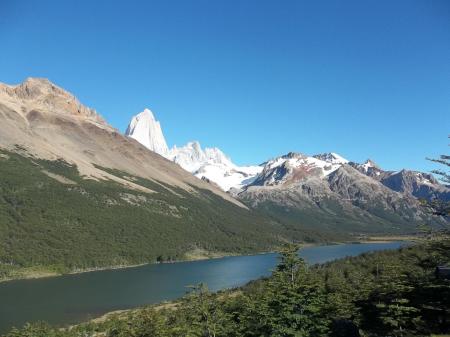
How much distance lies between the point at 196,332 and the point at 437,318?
28.5 metres

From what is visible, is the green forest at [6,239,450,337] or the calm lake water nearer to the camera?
the green forest at [6,239,450,337]

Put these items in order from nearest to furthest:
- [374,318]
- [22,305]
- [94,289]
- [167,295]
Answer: [374,318], [22,305], [167,295], [94,289]

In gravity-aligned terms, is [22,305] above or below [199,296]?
below

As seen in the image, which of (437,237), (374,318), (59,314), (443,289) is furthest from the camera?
(59,314)

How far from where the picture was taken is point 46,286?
180m

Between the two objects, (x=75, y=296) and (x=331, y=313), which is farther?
(x=75, y=296)

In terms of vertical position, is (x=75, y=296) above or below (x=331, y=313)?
below

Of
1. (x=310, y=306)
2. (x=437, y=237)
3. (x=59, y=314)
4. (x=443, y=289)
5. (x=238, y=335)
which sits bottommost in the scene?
(x=59, y=314)

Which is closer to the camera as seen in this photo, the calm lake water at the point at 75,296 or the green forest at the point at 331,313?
the green forest at the point at 331,313

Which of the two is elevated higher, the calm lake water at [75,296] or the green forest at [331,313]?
the green forest at [331,313]

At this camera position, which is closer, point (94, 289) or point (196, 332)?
point (196, 332)

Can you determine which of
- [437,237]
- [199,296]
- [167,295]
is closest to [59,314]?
[167,295]

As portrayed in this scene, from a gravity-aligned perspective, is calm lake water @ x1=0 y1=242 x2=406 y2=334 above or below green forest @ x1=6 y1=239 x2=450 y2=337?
below

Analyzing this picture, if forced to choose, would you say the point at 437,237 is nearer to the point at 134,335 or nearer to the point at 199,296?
the point at 134,335
